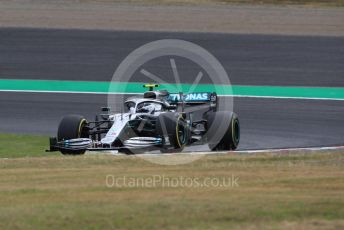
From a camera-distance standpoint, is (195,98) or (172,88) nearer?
(195,98)

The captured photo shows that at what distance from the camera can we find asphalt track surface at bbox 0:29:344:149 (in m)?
22.1

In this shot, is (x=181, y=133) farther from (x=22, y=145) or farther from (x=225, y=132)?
(x=22, y=145)

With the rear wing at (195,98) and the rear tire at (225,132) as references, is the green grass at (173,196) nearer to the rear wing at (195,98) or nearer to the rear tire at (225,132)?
the rear tire at (225,132)

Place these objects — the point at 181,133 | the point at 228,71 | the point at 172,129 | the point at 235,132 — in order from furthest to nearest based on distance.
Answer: the point at 228,71
the point at 235,132
the point at 181,133
the point at 172,129

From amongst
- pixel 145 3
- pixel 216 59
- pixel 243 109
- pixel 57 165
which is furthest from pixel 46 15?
pixel 57 165

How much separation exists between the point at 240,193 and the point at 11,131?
11.4 metres

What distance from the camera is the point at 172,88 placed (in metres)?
27.2

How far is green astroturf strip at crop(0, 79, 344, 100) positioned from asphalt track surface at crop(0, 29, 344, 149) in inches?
26.9

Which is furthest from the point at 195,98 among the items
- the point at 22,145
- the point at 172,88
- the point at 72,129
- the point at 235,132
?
the point at 172,88

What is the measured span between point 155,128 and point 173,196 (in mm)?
7314

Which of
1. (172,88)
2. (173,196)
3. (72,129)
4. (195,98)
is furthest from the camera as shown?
(172,88)

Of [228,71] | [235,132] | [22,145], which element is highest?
[228,71]

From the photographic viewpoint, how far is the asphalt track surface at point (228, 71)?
22078 mm

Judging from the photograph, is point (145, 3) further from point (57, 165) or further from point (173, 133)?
point (57, 165)
